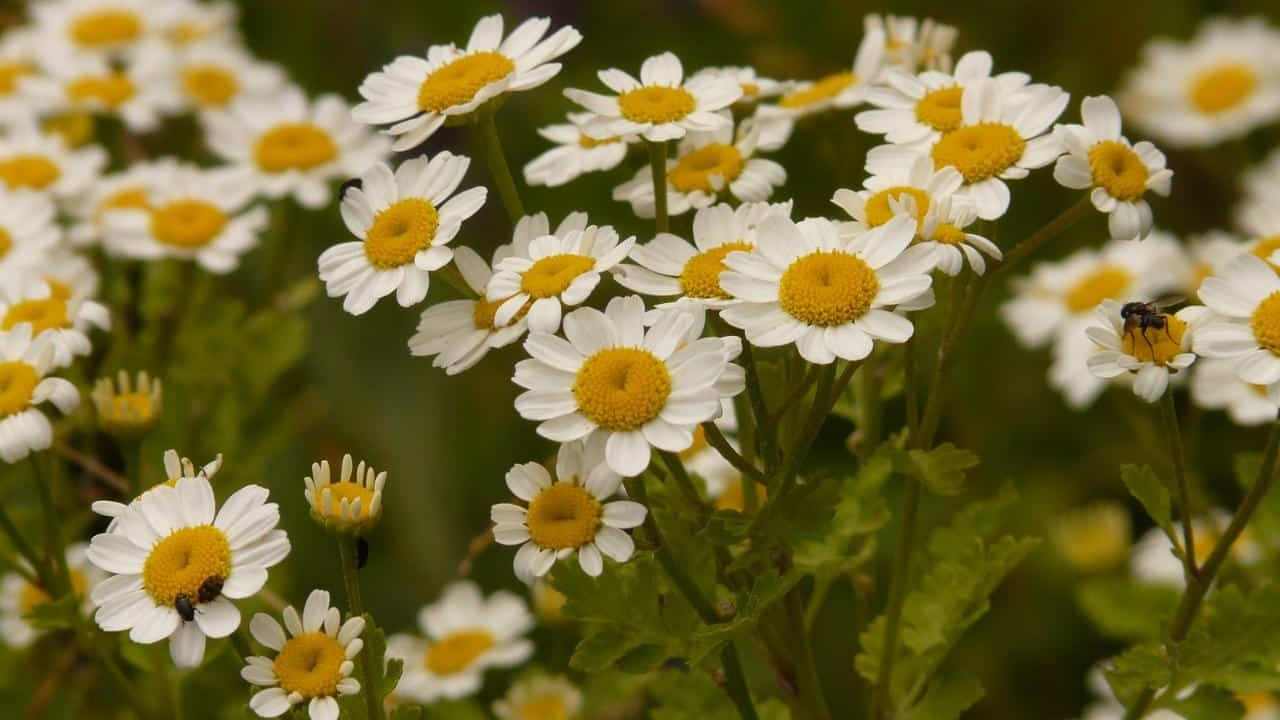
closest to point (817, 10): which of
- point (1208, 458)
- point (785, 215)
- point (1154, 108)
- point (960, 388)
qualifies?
point (1154, 108)

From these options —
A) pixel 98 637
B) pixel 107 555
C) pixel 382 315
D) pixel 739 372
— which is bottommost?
pixel 382 315

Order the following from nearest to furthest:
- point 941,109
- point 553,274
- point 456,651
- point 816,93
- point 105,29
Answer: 1. point 553,274
2. point 941,109
3. point 816,93
4. point 456,651
5. point 105,29

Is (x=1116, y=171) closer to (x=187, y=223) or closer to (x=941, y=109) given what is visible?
(x=941, y=109)

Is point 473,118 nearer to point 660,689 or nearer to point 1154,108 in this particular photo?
point 660,689

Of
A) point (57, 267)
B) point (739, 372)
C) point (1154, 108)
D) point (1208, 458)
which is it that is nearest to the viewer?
point (739, 372)

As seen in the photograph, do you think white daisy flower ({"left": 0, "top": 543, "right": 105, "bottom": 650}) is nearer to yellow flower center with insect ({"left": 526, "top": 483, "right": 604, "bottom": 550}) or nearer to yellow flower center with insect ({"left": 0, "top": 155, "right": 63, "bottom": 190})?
yellow flower center with insect ({"left": 0, "top": 155, "right": 63, "bottom": 190})

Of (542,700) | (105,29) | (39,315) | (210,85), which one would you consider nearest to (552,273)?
(39,315)
